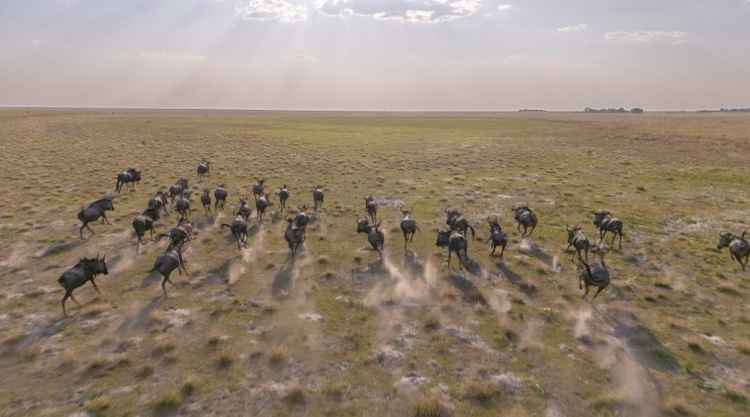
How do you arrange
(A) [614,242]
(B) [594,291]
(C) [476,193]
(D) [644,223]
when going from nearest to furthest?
(B) [594,291] < (A) [614,242] < (D) [644,223] < (C) [476,193]

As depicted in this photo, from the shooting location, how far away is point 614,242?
20.1m

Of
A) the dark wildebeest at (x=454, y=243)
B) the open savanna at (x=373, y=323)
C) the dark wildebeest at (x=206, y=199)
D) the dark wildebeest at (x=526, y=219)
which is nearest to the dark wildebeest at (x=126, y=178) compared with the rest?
the open savanna at (x=373, y=323)

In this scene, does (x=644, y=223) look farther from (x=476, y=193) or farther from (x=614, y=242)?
(x=476, y=193)

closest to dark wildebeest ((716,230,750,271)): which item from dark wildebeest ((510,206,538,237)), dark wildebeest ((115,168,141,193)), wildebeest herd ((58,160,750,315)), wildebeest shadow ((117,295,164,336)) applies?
wildebeest herd ((58,160,750,315))

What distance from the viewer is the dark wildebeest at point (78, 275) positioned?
12.6 meters

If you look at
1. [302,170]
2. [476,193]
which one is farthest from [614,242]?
[302,170]

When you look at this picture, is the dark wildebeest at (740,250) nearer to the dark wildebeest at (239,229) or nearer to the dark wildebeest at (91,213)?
the dark wildebeest at (239,229)

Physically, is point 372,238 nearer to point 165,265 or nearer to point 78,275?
point 165,265

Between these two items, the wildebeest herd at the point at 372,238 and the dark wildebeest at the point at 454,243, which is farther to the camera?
the dark wildebeest at the point at 454,243

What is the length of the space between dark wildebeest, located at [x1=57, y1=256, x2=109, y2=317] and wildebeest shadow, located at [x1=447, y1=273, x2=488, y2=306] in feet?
39.6

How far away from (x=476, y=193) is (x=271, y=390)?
2483cm

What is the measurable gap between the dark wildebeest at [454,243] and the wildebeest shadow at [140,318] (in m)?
10.7

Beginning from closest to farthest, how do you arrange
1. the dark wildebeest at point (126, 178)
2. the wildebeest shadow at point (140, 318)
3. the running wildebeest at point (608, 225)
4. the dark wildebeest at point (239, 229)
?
the wildebeest shadow at point (140, 318)
the dark wildebeest at point (239, 229)
the running wildebeest at point (608, 225)
the dark wildebeest at point (126, 178)

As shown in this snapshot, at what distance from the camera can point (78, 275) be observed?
12.9 meters
